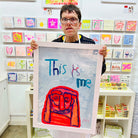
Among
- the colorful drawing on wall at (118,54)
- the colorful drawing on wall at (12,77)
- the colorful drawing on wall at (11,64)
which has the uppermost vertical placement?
the colorful drawing on wall at (118,54)

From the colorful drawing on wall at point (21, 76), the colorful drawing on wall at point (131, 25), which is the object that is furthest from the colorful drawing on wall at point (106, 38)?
the colorful drawing on wall at point (21, 76)

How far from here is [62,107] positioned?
871 millimetres

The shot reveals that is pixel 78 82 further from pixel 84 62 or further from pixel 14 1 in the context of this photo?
pixel 14 1

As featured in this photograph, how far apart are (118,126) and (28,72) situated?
5.31 feet

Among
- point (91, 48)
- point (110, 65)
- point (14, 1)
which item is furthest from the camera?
point (110, 65)

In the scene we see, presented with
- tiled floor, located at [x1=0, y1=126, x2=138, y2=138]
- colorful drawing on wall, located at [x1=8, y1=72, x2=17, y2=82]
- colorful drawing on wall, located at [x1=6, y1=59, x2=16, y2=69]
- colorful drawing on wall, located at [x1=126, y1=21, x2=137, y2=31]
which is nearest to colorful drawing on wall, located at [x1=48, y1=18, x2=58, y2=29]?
colorful drawing on wall, located at [x1=6, y1=59, x2=16, y2=69]

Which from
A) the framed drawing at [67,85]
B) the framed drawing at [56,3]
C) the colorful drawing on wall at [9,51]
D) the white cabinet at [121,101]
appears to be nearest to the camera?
the framed drawing at [67,85]

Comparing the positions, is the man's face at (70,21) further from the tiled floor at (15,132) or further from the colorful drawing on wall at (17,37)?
the tiled floor at (15,132)

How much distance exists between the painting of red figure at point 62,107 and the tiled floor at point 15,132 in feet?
4.19

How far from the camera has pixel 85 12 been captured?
1.76 meters

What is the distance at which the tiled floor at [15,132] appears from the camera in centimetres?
184

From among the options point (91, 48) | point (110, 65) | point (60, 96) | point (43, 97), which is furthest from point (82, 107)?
point (110, 65)

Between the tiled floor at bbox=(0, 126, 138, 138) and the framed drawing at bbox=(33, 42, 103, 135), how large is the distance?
1.23 m

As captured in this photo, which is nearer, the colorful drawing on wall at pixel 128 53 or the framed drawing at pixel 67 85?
the framed drawing at pixel 67 85
